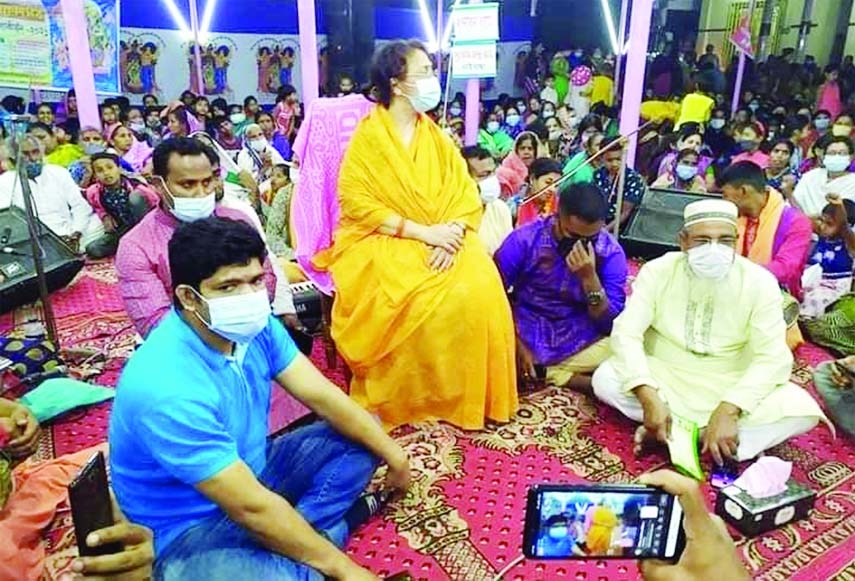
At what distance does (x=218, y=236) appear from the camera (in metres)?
1.50

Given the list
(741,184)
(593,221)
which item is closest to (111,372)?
(593,221)

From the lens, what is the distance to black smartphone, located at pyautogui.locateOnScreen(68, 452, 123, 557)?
1.35 m

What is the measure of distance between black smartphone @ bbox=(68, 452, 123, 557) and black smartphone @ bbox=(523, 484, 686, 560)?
0.86 meters

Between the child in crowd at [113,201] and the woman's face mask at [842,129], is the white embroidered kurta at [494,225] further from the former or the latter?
the woman's face mask at [842,129]

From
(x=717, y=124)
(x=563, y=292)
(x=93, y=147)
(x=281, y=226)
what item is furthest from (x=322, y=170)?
(x=717, y=124)

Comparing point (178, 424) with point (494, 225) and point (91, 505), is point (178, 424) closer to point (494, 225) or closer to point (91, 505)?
point (91, 505)

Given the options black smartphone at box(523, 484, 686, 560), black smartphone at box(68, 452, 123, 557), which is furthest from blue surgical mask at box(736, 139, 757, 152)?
black smartphone at box(68, 452, 123, 557)

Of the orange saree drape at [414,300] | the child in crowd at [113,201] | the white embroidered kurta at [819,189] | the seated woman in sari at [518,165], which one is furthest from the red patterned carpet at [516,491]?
the seated woman in sari at [518,165]

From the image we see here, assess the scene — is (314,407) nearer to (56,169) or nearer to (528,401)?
(528,401)

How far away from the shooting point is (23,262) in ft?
12.4

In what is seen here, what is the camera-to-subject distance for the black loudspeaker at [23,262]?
11.9ft

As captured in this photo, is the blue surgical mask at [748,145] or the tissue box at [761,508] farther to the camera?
the blue surgical mask at [748,145]

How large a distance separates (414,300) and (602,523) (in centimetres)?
141

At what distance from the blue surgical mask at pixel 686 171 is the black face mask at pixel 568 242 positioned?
8.72 feet
